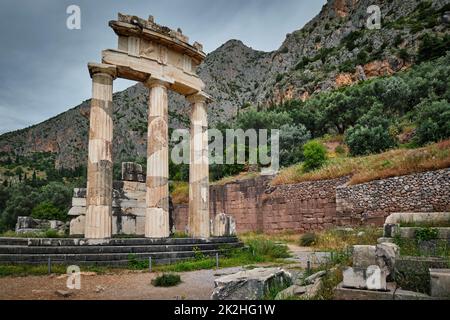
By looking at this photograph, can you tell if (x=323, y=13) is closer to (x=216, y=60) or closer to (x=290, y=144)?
(x=216, y=60)

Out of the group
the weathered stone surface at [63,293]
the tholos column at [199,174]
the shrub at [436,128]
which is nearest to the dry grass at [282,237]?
the tholos column at [199,174]

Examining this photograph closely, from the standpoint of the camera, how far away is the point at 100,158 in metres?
12.4

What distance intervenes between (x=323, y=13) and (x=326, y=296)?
88144 millimetres

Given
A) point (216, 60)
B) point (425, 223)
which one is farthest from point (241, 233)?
point (216, 60)

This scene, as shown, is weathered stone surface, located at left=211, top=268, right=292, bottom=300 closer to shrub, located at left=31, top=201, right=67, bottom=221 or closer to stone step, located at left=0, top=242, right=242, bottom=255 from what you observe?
stone step, located at left=0, top=242, right=242, bottom=255

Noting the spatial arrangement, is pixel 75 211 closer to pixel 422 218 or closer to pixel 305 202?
pixel 305 202

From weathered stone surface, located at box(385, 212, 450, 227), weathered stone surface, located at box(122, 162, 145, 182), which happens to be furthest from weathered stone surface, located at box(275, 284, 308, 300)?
weathered stone surface, located at box(122, 162, 145, 182)

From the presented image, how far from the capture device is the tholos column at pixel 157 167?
13031 millimetres

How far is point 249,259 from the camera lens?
12391mm

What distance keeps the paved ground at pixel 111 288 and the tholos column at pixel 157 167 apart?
357 centimetres

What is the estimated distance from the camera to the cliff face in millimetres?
52844

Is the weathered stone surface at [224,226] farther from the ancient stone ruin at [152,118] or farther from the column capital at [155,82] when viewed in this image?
the column capital at [155,82]

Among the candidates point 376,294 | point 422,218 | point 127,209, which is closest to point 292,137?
point 127,209

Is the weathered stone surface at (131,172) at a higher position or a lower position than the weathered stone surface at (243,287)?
higher
